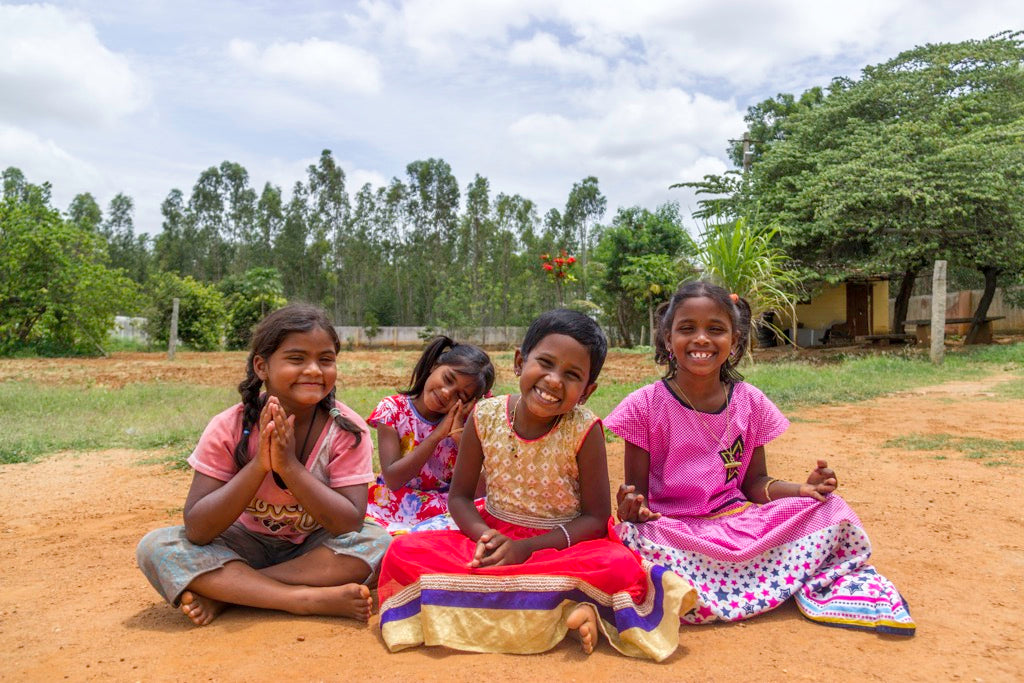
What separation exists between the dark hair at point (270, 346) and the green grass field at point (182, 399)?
3.46 m

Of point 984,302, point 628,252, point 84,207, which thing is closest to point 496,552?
point 984,302

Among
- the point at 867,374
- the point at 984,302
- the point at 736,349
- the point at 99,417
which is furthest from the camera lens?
the point at 984,302

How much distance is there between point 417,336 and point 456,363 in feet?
107

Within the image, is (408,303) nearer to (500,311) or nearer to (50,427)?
(500,311)

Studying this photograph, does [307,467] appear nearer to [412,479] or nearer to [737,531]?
[412,479]

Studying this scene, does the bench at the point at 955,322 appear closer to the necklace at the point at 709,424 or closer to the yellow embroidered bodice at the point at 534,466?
the necklace at the point at 709,424

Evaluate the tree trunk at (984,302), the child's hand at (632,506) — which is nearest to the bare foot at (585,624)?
the child's hand at (632,506)

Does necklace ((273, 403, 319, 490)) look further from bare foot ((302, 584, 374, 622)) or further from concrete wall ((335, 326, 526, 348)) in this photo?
concrete wall ((335, 326, 526, 348))

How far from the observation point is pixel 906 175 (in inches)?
555

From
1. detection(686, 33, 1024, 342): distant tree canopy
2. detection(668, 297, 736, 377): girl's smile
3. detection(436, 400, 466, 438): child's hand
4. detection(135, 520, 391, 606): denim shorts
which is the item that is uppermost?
detection(686, 33, 1024, 342): distant tree canopy

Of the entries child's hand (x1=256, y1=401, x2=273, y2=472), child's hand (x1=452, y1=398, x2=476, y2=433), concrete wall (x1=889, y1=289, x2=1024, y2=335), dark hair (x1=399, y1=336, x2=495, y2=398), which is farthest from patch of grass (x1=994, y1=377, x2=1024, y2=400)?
concrete wall (x1=889, y1=289, x2=1024, y2=335)

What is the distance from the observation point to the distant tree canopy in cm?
1424

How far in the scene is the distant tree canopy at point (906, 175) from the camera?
561 inches

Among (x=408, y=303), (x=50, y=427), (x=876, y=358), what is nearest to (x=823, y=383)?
(x=876, y=358)
